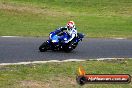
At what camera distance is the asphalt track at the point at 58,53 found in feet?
47.7

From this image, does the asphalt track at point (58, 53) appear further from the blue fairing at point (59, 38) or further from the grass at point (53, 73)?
the grass at point (53, 73)

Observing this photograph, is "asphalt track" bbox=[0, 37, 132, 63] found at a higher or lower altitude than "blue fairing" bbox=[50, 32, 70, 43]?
lower

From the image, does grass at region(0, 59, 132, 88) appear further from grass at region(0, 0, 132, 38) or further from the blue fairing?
grass at region(0, 0, 132, 38)

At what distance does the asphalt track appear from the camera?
14554 millimetres

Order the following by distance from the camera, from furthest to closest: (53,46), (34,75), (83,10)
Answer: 1. (83,10)
2. (53,46)
3. (34,75)

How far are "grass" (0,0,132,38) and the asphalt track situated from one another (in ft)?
9.51

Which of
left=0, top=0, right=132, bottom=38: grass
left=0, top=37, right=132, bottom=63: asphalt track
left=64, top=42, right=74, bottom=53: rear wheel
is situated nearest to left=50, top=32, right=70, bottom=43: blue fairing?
left=64, top=42, right=74, bottom=53: rear wheel

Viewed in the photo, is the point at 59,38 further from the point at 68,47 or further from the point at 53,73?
the point at 53,73

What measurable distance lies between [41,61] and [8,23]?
47.9 ft

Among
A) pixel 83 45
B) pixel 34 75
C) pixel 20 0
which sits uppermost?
pixel 34 75

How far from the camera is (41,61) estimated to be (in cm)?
1362

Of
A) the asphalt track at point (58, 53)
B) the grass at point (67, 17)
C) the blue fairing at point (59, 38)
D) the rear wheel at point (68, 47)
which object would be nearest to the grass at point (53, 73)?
the asphalt track at point (58, 53)

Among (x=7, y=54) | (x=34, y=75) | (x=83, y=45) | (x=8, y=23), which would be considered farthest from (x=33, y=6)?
(x=34, y=75)

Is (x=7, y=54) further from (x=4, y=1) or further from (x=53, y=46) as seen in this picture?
(x=4, y=1)
